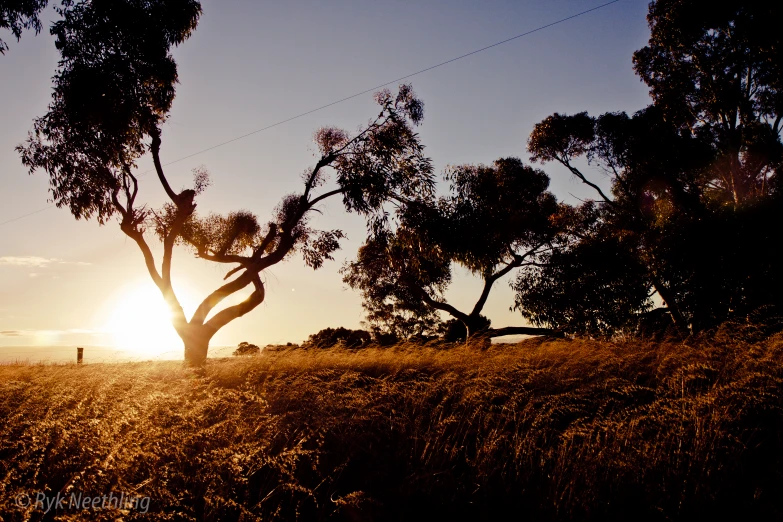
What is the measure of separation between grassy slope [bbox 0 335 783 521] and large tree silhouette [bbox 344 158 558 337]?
8.43 meters

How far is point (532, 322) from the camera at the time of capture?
62.4 ft

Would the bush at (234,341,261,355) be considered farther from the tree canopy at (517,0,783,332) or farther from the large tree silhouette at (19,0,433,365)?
the tree canopy at (517,0,783,332)

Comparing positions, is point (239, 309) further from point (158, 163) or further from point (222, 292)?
point (158, 163)

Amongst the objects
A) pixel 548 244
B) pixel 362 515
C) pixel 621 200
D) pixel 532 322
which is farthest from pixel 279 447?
pixel 621 200

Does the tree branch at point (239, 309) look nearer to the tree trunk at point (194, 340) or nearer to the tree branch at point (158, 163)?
the tree trunk at point (194, 340)

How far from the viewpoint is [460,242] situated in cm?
1477

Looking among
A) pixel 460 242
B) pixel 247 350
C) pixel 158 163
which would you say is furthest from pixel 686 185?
pixel 158 163

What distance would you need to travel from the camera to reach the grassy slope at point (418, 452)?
3637 mm

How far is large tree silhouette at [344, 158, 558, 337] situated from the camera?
1500cm

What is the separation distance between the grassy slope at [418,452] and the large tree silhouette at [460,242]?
8425mm

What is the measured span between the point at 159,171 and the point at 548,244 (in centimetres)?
1666

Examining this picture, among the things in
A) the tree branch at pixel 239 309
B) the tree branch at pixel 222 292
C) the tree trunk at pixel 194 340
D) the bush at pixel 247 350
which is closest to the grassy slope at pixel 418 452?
the bush at pixel 247 350

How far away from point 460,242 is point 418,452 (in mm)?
10551

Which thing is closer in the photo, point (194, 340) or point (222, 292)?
point (194, 340)
